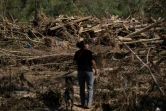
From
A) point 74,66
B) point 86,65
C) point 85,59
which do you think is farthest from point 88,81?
point 74,66

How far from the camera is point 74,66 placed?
11.0m

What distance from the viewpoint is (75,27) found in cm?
1520

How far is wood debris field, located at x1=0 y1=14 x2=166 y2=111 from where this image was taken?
7.23 metres

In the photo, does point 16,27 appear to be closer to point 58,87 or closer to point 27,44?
point 27,44

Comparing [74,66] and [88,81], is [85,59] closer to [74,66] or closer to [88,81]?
[88,81]

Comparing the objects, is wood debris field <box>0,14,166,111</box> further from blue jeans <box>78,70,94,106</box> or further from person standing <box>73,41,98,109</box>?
person standing <box>73,41,98,109</box>

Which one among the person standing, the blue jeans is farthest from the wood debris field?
the person standing

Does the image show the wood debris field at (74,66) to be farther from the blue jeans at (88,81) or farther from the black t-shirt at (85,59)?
the black t-shirt at (85,59)

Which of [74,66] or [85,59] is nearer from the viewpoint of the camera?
[85,59]

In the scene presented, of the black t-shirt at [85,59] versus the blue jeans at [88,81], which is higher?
the black t-shirt at [85,59]

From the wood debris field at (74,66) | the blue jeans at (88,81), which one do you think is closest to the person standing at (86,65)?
the blue jeans at (88,81)

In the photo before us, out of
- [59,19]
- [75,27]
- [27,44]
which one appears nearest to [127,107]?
[27,44]

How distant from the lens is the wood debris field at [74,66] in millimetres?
7227

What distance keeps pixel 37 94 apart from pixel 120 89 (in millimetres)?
1832
